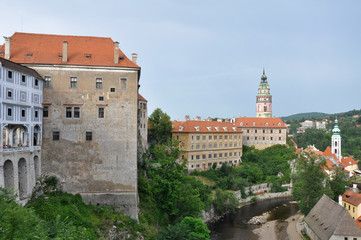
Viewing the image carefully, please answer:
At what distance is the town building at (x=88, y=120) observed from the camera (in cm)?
2641

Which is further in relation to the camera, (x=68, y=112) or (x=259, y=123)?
(x=259, y=123)

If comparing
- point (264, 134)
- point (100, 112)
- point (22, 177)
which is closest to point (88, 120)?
point (100, 112)

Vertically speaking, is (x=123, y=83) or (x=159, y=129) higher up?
(x=123, y=83)

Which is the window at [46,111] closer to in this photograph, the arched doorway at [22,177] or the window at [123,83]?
the arched doorway at [22,177]

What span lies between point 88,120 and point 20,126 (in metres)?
5.35

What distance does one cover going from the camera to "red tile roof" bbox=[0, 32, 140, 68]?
2666cm

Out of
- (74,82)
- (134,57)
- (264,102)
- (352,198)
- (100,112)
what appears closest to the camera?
(74,82)

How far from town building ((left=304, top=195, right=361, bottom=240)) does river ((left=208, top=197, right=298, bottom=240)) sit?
23.7ft

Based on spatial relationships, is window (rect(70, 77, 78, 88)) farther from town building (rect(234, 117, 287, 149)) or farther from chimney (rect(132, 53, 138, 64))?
town building (rect(234, 117, 287, 149))

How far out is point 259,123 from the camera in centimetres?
8138

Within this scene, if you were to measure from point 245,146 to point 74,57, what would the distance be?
57.8 meters

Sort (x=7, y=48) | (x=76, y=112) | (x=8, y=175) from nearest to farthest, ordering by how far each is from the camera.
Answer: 1. (x=8, y=175)
2. (x=7, y=48)
3. (x=76, y=112)

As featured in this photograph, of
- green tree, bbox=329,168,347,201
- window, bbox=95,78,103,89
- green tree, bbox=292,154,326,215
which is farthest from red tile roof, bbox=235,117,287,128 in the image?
window, bbox=95,78,103,89

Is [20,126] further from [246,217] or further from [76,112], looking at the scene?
[246,217]
